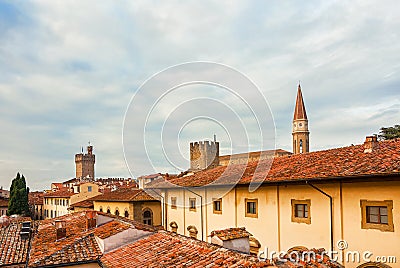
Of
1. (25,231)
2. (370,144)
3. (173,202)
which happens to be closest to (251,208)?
(370,144)

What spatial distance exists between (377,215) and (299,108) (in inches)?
2167

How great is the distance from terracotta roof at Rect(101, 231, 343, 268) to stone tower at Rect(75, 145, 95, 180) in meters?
77.7

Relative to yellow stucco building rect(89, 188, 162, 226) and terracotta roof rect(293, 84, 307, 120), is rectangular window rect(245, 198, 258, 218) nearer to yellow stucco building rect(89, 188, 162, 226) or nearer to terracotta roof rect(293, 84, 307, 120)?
yellow stucco building rect(89, 188, 162, 226)

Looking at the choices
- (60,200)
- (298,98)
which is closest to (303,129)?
(298,98)

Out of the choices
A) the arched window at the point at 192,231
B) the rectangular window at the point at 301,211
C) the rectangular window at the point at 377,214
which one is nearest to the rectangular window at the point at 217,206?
the arched window at the point at 192,231

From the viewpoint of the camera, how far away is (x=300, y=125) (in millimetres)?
63031

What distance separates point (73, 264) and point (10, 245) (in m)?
6.07

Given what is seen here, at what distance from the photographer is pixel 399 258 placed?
9.09m

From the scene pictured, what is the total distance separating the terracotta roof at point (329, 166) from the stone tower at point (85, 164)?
241 ft

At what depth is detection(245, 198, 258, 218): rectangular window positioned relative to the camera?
14692 mm

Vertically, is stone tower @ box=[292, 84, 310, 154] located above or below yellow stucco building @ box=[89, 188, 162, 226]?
above

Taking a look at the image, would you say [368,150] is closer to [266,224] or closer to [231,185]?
[266,224]

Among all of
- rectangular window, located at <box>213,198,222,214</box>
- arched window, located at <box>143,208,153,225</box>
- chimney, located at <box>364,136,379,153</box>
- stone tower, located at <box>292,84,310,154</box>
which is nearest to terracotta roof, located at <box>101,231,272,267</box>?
rectangular window, located at <box>213,198,222,214</box>

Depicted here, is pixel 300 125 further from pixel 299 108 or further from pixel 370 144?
pixel 370 144
